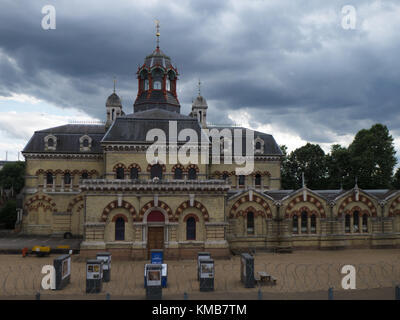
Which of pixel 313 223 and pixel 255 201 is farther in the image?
pixel 313 223

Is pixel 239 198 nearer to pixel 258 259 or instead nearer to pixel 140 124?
pixel 258 259

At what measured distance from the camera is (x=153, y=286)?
2017 centimetres

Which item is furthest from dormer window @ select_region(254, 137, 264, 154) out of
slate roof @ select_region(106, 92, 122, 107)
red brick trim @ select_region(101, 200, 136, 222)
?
red brick trim @ select_region(101, 200, 136, 222)

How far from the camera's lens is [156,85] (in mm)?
51250

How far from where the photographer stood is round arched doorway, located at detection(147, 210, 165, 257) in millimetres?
33719

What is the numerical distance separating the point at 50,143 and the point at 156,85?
16865mm

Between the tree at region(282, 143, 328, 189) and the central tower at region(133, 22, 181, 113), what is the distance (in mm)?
28650

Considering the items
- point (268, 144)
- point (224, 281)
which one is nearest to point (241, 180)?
point (268, 144)

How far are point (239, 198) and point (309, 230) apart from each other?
28.8 ft

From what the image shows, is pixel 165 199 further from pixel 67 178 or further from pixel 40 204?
pixel 40 204

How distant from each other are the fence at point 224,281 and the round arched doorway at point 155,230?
7.66 feet

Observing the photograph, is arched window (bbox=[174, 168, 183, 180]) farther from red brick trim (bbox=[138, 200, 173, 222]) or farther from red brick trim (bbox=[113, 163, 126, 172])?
red brick trim (bbox=[138, 200, 173, 222])

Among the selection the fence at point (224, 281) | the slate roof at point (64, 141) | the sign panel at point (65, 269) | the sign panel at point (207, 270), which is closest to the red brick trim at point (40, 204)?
the slate roof at point (64, 141)

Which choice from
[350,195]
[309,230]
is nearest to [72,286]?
[309,230]
